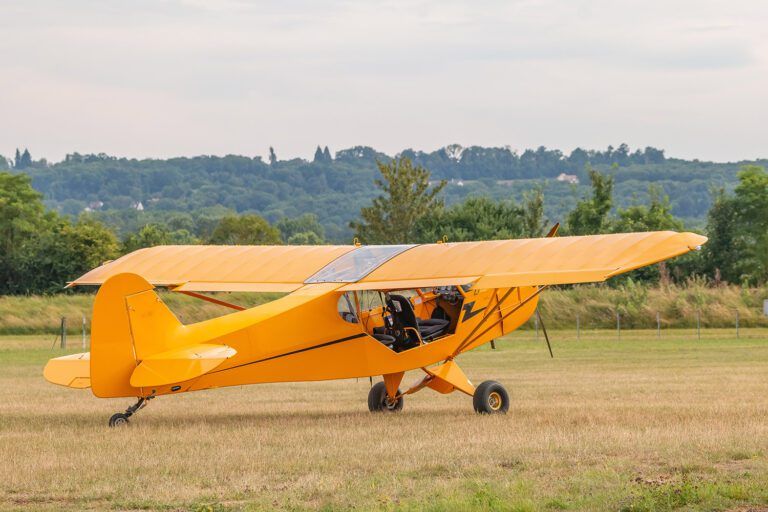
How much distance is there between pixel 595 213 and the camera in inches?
2450

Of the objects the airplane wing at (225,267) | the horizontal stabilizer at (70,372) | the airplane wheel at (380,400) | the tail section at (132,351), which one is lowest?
the airplane wheel at (380,400)

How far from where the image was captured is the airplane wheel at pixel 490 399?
14680 millimetres

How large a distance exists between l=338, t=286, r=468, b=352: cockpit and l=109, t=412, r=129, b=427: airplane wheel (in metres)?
2.70

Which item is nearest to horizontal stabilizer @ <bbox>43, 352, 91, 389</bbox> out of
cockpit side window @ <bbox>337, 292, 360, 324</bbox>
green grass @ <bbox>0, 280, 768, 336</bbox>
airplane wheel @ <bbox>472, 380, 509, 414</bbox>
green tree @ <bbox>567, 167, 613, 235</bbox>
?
cockpit side window @ <bbox>337, 292, 360, 324</bbox>

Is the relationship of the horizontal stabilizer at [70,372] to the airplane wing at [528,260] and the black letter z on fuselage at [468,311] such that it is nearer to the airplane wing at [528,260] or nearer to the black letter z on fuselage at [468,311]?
the airplane wing at [528,260]

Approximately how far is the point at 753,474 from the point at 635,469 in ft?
2.94

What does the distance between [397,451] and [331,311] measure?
3.41m

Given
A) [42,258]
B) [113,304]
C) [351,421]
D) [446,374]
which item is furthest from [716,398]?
[42,258]

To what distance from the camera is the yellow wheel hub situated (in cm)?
1484

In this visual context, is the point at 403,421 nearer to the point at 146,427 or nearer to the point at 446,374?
the point at 446,374

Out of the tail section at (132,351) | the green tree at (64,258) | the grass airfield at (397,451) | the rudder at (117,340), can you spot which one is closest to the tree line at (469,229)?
the green tree at (64,258)

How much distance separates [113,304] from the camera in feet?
41.7

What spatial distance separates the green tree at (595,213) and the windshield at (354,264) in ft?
155

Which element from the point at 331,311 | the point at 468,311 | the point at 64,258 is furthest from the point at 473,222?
the point at 331,311
